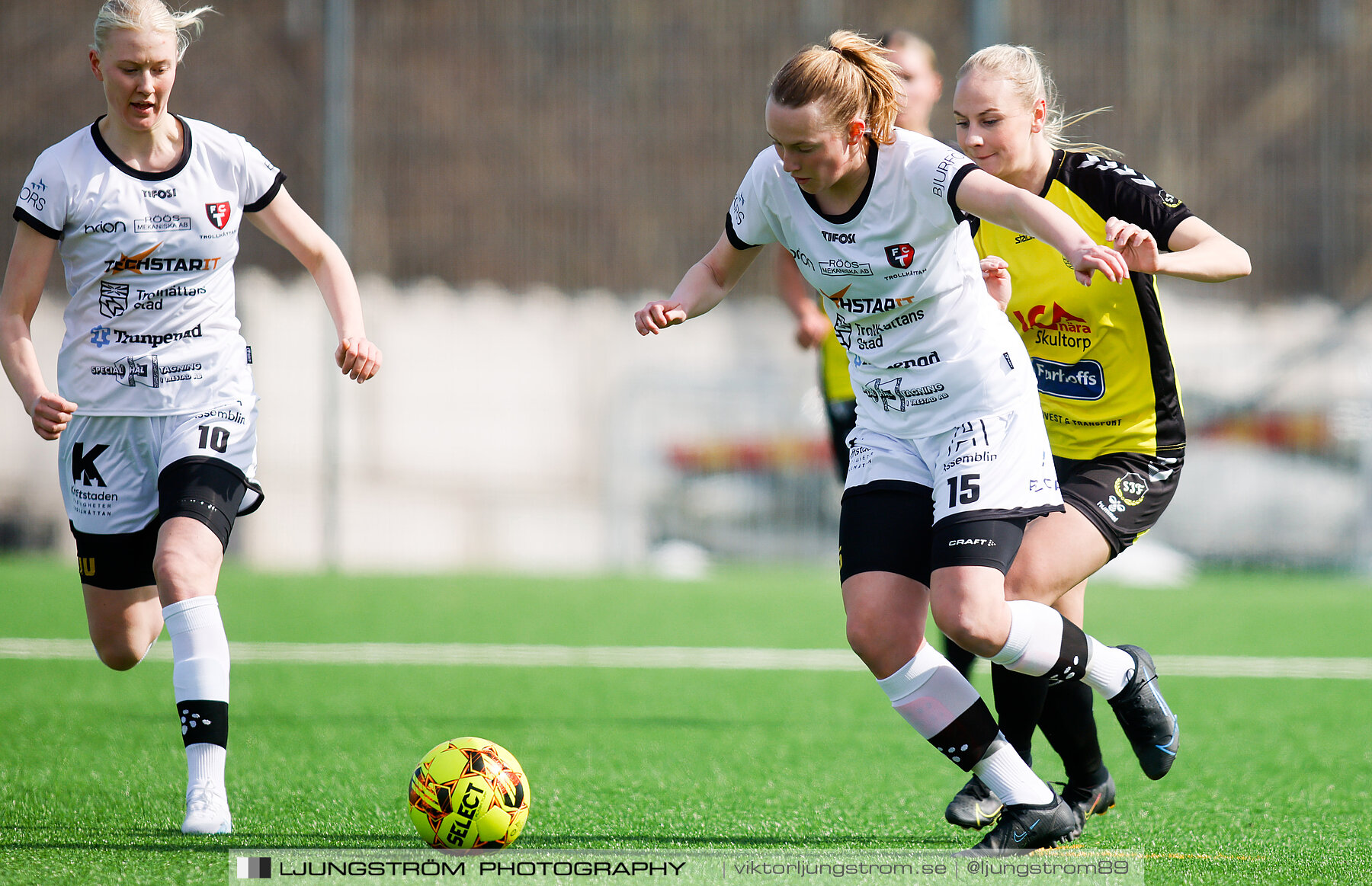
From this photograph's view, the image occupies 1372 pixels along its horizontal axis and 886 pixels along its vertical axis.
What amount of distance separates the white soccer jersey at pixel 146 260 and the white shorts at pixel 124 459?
0.04 metres

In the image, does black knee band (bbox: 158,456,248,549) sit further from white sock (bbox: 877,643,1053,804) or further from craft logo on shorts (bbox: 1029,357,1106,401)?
craft logo on shorts (bbox: 1029,357,1106,401)

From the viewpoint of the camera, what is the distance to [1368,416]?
12.1 m

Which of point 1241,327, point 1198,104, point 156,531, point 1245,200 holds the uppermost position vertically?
point 1198,104

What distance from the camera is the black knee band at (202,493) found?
3615 millimetres

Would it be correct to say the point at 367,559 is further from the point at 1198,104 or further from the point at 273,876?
the point at 273,876

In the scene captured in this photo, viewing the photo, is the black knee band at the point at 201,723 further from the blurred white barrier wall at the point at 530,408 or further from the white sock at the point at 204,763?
the blurred white barrier wall at the point at 530,408

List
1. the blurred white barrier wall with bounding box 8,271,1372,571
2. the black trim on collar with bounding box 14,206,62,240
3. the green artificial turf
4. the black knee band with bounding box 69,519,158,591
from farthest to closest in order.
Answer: the blurred white barrier wall with bounding box 8,271,1372,571 → the black knee band with bounding box 69,519,158,591 → the black trim on collar with bounding box 14,206,62,240 → the green artificial turf

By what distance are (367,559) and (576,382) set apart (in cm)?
261

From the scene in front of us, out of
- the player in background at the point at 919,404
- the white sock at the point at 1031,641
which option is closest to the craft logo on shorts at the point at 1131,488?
the player in background at the point at 919,404

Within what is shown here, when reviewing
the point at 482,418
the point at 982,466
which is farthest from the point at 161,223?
the point at 482,418

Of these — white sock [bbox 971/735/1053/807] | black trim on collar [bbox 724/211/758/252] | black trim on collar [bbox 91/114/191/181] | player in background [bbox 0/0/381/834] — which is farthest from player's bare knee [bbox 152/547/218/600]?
white sock [bbox 971/735/1053/807]

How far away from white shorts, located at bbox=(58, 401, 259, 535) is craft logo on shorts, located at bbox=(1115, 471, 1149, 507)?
2317 millimetres

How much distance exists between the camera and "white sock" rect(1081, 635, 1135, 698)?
3.46 meters

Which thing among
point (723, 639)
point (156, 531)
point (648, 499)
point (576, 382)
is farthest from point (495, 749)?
point (576, 382)
